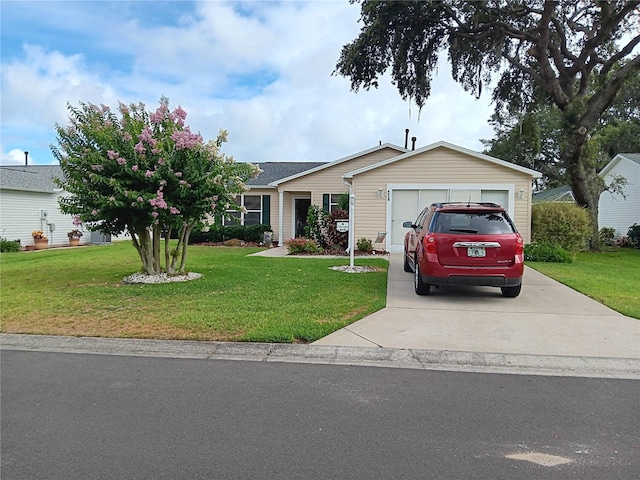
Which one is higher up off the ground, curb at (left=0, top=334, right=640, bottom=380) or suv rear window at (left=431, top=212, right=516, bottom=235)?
suv rear window at (left=431, top=212, right=516, bottom=235)

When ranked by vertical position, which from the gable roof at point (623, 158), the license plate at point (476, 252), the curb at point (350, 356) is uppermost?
the gable roof at point (623, 158)

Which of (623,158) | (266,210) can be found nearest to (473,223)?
(266,210)

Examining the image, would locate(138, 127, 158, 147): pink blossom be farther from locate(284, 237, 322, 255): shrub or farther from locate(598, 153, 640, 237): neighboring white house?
locate(598, 153, 640, 237): neighboring white house

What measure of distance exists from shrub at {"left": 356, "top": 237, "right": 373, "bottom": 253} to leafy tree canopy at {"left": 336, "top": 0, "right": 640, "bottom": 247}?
914cm

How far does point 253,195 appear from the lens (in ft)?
74.0

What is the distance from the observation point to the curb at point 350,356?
4.90 metres

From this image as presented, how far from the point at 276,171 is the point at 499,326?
20.0 metres

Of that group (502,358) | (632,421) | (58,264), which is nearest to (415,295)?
(502,358)

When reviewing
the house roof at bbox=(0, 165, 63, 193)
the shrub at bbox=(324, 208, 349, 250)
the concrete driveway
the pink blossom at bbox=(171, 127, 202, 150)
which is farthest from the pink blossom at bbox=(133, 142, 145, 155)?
the house roof at bbox=(0, 165, 63, 193)

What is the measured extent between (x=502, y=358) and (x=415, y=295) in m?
3.48

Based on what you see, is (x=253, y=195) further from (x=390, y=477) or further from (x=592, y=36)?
(x=390, y=477)

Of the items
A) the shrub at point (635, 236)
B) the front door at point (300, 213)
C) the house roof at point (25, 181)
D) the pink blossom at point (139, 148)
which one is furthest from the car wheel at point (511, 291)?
the house roof at point (25, 181)

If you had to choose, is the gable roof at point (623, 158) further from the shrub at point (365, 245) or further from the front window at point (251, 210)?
the front window at point (251, 210)

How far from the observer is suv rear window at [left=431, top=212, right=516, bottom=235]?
7.96 metres
